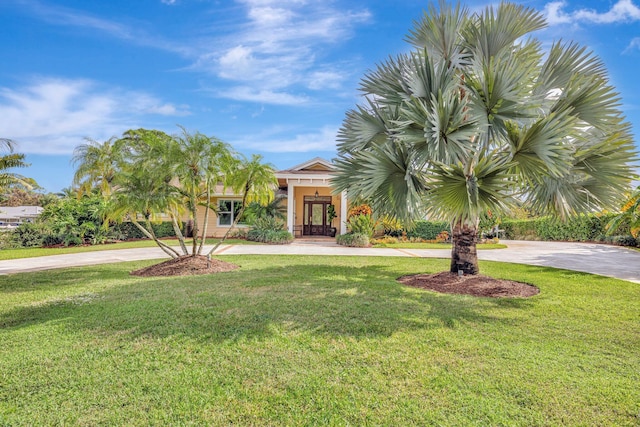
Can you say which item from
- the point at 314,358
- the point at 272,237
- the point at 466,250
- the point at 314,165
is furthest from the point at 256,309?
the point at 314,165

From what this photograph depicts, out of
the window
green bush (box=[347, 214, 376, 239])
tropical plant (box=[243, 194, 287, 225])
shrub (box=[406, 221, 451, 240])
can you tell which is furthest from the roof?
shrub (box=[406, 221, 451, 240])

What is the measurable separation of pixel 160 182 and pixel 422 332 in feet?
23.6

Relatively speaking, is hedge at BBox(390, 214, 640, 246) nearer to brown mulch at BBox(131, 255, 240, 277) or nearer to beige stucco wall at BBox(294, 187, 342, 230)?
beige stucco wall at BBox(294, 187, 342, 230)

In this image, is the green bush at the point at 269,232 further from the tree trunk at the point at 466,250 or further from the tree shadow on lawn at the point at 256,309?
the tree trunk at the point at 466,250

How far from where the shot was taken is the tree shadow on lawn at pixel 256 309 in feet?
14.6

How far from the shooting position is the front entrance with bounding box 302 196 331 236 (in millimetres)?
22953

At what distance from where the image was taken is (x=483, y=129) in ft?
20.1

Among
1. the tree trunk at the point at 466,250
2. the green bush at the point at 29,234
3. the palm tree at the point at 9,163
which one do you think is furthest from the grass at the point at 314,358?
the green bush at the point at 29,234

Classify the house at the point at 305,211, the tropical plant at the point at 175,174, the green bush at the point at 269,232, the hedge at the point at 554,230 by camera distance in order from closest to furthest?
the tropical plant at the point at 175,174 → the hedge at the point at 554,230 → the green bush at the point at 269,232 → the house at the point at 305,211

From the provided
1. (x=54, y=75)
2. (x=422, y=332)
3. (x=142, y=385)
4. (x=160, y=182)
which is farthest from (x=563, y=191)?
(x=54, y=75)

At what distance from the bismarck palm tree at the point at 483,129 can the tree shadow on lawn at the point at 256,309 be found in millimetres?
1676

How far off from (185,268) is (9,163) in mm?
12708

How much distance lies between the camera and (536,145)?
233 inches

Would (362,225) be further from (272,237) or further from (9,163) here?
(9,163)
